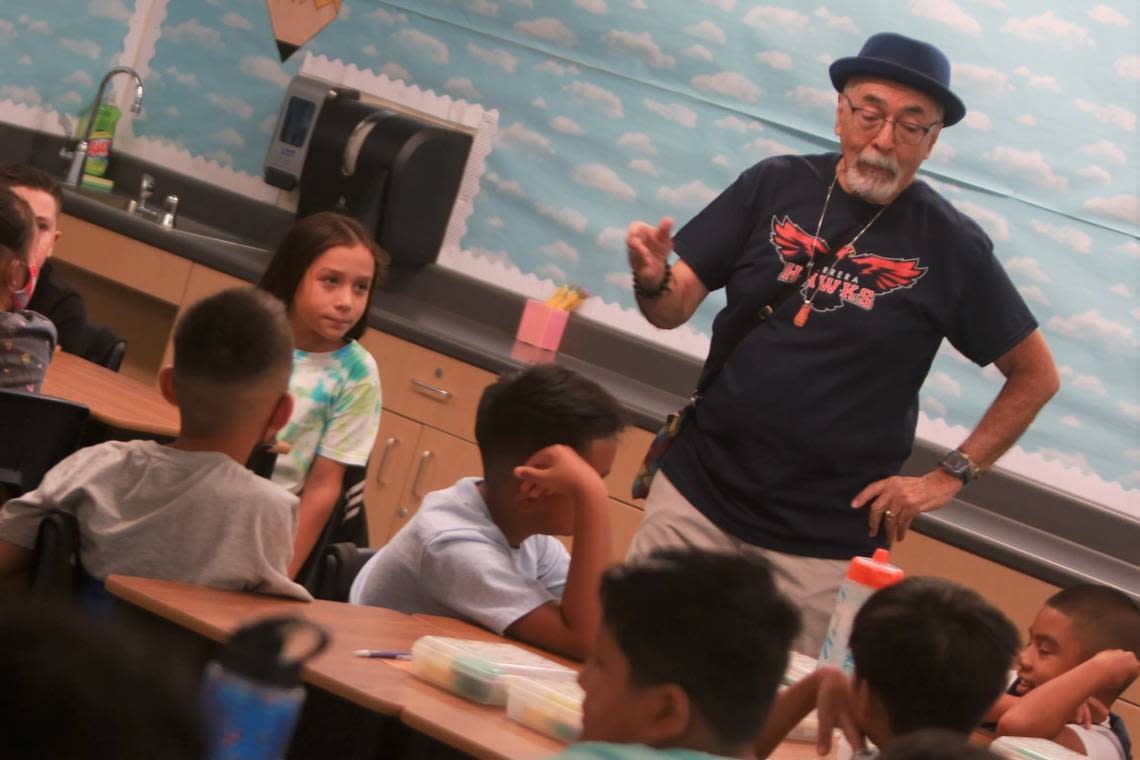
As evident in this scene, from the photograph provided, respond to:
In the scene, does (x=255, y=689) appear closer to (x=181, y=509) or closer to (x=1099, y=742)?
(x=181, y=509)

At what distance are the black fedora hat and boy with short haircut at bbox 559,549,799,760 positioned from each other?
1.45m

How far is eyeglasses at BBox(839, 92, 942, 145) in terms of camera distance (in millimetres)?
2684

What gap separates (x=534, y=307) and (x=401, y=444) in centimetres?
64

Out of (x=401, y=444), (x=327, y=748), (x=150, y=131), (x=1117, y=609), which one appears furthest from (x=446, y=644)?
(x=150, y=131)

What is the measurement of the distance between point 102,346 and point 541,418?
5.75 ft

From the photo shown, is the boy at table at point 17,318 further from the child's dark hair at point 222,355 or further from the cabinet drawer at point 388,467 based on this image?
the cabinet drawer at point 388,467

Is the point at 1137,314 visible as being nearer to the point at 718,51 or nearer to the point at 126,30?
the point at 718,51

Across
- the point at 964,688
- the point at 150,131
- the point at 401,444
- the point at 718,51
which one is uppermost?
the point at 718,51

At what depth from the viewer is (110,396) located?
3.24m

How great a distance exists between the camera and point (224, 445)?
202 cm

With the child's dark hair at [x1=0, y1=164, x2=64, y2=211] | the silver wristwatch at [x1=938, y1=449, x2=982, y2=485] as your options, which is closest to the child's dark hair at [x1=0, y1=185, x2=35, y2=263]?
the child's dark hair at [x1=0, y1=164, x2=64, y2=211]

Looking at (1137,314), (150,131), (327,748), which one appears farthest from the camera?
(150,131)

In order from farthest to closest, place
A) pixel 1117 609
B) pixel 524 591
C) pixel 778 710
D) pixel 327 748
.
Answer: pixel 1117 609, pixel 524 591, pixel 778 710, pixel 327 748

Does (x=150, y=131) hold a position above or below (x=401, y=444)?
above
